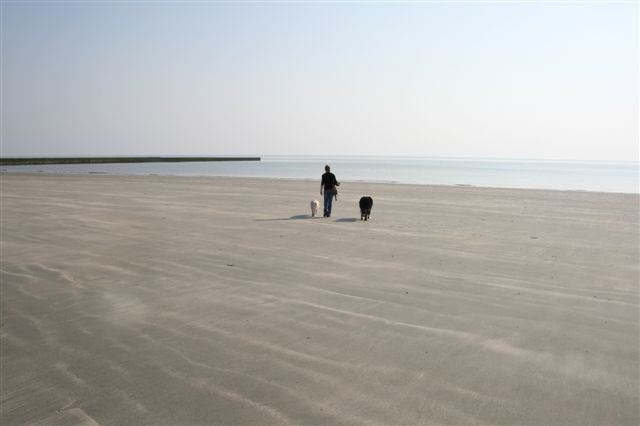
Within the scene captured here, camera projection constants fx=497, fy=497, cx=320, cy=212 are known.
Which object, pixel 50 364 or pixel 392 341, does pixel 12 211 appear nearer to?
pixel 50 364

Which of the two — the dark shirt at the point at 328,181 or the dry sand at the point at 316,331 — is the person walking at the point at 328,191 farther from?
the dry sand at the point at 316,331

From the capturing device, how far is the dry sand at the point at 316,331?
4.01m

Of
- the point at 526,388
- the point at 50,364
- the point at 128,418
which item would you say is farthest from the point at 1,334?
the point at 526,388

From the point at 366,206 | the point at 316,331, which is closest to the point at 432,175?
the point at 366,206

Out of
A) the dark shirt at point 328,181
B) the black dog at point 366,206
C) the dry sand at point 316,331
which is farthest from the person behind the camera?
the dark shirt at point 328,181

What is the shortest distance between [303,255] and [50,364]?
576cm

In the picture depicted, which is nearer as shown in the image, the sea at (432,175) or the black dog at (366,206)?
the black dog at (366,206)

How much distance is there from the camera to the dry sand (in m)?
4.01

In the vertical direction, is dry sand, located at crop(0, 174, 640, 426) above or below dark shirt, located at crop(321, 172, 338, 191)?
below

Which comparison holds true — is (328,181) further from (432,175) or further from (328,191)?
(432,175)

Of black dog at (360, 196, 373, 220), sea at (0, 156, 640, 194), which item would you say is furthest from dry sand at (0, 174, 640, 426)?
sea at (0, 156, 640, 194)

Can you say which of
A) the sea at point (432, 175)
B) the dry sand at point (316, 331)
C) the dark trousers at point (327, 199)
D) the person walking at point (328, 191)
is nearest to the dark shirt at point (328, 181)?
the person walking at point (328, 191)

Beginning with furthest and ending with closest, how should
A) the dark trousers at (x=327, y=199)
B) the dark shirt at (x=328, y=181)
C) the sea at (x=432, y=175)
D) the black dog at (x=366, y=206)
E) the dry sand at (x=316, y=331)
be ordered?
the sea at (x=432, y=175)
the dark shirt at (x=328, y=181)
the dark trousers at (x=327, y=199)
the black dog at (x=366, y=206)
the dry sand at (x=316, y=331)

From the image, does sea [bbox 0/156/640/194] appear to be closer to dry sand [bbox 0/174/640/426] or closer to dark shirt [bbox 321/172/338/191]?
dark shirt [bbox 321/172/338/191]
